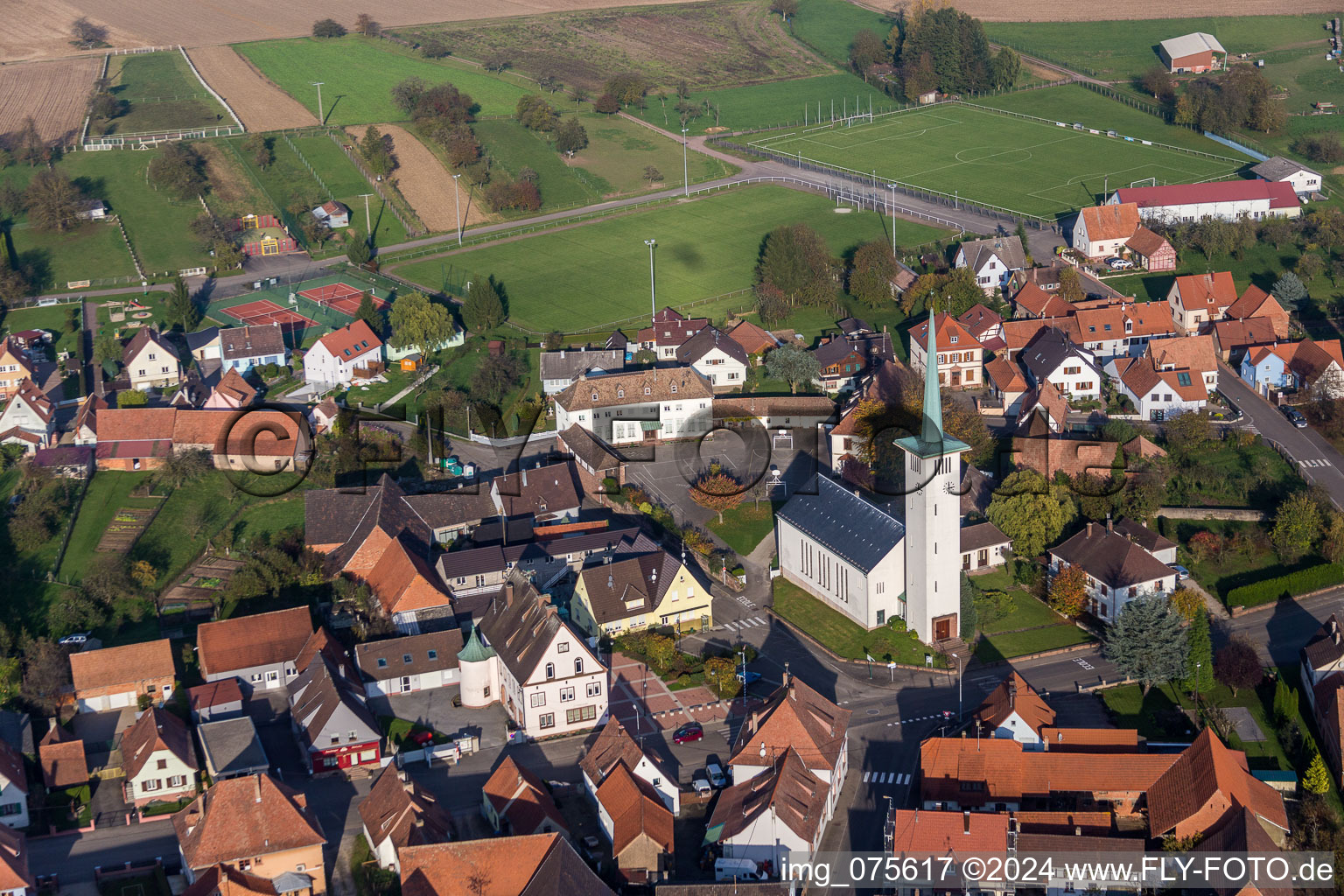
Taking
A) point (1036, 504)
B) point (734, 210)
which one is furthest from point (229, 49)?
point (1036, 504)

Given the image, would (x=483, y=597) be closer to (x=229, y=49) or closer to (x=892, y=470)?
(x=892, y=470)

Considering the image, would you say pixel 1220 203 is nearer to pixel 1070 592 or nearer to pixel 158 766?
pixel 1070 592

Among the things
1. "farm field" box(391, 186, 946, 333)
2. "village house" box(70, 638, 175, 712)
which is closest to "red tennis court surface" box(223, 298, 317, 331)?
"farm field" box(391, 186, 946, 333)

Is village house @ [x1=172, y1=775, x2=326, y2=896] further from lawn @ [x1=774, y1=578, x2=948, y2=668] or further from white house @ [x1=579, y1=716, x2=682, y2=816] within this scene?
lawn @ [x1=774, y1=578, x2=948, y2=668]

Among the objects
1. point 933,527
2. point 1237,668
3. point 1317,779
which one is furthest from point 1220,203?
point 1317,779

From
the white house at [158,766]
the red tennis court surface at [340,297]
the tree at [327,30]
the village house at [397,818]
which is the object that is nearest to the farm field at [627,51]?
the tree at [327,30]

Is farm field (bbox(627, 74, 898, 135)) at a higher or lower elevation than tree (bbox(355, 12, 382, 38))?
lower
